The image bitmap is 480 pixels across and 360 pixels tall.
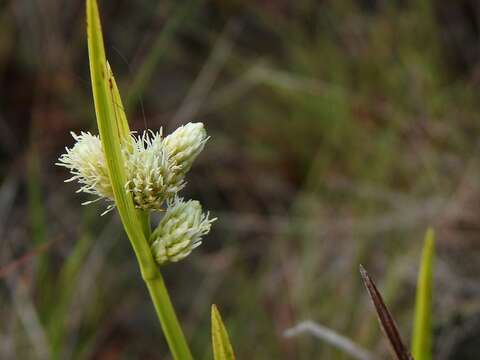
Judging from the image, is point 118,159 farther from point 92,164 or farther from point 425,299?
point 425,299

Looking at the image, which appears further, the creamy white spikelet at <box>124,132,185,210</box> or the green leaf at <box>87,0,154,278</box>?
the creamy white spikelet at <box>124,132,185,210</box>

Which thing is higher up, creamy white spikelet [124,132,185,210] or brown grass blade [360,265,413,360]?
creamy white spikelet [124,132,185,210]

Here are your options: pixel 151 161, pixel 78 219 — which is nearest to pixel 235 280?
pixel 78 219

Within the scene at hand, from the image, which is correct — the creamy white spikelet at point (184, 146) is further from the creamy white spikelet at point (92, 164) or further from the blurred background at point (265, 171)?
the blurred background at point (265, 171)

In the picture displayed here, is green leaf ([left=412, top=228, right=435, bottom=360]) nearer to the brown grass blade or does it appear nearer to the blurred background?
the brown grass blade

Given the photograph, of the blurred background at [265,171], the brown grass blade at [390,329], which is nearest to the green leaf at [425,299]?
the brown grass blade at [390,329]

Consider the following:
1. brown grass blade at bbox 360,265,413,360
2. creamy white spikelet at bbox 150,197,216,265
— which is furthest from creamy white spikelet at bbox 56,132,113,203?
brown grass blade at bbox 360,265,413,360

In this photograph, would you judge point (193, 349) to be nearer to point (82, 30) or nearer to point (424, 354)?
point (424, 354)

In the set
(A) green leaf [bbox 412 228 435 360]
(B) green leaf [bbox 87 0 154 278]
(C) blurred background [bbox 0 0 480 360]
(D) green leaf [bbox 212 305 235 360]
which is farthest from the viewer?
(C) blurred background [bbox 0 0 480 360]
